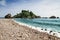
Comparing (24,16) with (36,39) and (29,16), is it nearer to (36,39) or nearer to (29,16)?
(29,16)

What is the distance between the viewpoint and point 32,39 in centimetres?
997

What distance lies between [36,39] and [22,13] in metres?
164

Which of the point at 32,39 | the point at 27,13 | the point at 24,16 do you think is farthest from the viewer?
the point at 24,16

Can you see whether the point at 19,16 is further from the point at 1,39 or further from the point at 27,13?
the point at 1,39

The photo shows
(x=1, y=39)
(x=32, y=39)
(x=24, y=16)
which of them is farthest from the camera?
(x=24, y=16)

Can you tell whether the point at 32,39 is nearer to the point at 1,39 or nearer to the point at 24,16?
the point at 1,39

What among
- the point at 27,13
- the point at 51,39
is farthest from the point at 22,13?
the point at 51,39

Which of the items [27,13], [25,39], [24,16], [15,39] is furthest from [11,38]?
[24,16]

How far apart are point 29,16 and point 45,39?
170m

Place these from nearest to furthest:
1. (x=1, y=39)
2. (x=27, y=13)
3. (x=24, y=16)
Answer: (x=1, y=39) → (x=27, y=13) → (x=24, y=16)

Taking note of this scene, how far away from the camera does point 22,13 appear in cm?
17325

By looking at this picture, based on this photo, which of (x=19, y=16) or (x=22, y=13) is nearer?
(x=22, y=13)

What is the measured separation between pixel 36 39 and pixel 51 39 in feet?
4.29

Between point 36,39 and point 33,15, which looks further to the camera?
point 33,15
